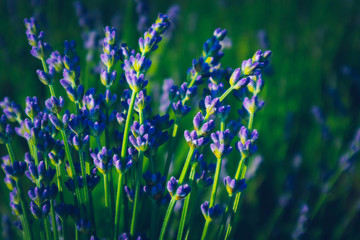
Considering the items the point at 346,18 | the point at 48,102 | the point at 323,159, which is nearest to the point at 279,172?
the point at 323,159

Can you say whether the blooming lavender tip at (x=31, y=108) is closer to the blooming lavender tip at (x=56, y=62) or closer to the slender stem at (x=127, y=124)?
the blooming lavender tip at (x=56, y=62)

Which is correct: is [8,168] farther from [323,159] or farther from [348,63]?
[348,63]

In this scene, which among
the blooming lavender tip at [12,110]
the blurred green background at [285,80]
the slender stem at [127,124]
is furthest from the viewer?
the blurred green background at [285,80]

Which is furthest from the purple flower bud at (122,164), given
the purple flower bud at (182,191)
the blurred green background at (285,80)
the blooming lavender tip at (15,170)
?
the blurred green background at (285,80)

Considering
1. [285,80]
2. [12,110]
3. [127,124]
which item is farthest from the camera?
[285,80]

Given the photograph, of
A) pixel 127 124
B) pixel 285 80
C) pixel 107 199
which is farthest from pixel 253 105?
pixel 285 80

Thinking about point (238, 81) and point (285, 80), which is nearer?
point (238, 81)

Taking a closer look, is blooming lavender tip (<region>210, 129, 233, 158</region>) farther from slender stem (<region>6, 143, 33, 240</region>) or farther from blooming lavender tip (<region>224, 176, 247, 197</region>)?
slender stem (<region>6, 143, 33, 240</region>)

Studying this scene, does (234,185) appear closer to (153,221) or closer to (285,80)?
(153,221)

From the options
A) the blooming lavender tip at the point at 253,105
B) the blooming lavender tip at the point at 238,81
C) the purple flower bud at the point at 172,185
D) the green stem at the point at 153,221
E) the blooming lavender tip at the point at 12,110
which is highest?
the blooming lavender tip at the point at 12,110
